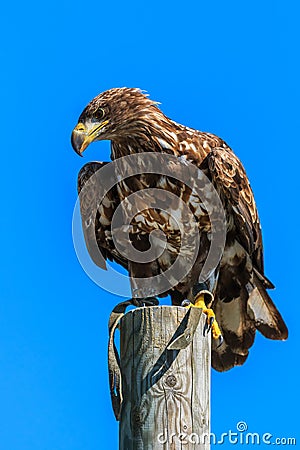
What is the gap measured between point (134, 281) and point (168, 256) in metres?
0.33

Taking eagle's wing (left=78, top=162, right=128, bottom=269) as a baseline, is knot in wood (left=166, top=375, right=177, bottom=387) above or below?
below

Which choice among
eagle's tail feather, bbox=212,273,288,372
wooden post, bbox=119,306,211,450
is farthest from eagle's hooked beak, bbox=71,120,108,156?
wooden post, bbox=119,306,211,450

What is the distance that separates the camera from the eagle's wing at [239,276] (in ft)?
24.3

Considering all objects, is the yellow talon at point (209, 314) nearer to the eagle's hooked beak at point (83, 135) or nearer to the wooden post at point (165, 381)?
the wooden post at point (165, 381)

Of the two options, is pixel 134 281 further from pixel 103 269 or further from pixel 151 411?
pixel 151 411

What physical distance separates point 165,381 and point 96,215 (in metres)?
3.01

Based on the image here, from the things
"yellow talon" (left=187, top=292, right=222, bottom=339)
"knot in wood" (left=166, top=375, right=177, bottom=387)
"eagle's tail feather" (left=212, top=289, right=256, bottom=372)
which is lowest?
"knot in wood" (left=166, top=375, right=177, bottom=387)

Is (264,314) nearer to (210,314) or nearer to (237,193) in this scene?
(237,193)

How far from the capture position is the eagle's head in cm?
741

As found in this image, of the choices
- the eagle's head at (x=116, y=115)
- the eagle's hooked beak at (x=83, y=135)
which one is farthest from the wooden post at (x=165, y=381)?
the eagle's head at (x=116, y=115)

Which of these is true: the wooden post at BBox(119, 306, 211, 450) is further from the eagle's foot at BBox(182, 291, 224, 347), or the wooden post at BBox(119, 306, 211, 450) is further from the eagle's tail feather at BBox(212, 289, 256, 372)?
the eagle's tail feather at BBox(212, 289, 256, 372)

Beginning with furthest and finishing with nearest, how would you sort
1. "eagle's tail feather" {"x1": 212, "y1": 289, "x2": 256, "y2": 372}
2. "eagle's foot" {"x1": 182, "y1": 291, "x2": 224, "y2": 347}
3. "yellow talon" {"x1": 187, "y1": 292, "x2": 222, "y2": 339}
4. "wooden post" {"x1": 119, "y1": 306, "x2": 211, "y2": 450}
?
"eagle's tail feather" {"x1": 212, "y1": 289, "x2": 256, "y2": 372} → "eagle's foot" {"x1": 182, "y1": 291, "x2": 224, "y2": 347} → "yellow talon" {"x1": 187, "y1": 292, "x2": 222, "y2": 339} → "wooden post" {"x1": 119, "y1": 306, "x2": 211, "y2": 450}

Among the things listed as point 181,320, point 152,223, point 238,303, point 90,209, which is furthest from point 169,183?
point 181,320

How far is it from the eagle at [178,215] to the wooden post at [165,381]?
2058mm
